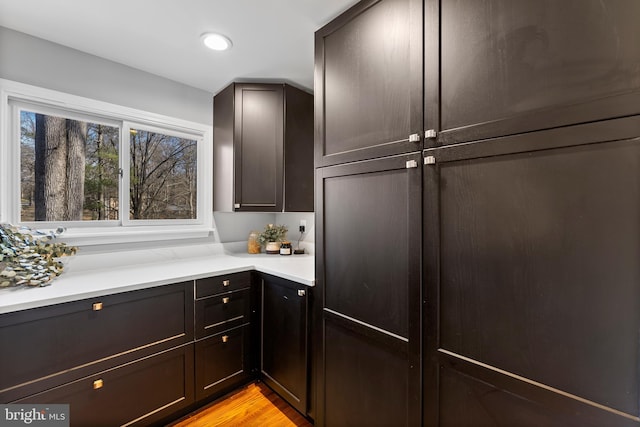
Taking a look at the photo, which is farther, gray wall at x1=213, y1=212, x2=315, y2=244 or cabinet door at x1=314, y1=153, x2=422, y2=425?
gray wall at x1=213, y1=212, x2=315, y2=244

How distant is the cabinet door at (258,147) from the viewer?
7.51 feet

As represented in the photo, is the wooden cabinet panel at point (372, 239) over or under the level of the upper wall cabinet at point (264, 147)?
under

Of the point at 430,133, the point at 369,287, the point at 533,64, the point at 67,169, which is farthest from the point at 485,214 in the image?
the point at 67,169

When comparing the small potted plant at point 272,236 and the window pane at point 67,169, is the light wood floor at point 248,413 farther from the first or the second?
the window pane at point 67,169

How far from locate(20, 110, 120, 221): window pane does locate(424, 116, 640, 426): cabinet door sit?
87.6 inches

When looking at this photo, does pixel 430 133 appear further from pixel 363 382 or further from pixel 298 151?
pixel 298 151

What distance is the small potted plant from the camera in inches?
105

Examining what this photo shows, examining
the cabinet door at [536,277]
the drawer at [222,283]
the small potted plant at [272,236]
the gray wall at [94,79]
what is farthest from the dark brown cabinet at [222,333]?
the gray wall at [94,79]

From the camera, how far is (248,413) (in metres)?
1.82

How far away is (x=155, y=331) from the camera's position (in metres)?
1.66

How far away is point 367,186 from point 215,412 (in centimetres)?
174

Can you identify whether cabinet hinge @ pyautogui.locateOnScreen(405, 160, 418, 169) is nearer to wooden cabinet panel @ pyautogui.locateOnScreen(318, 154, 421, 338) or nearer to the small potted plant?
wooden cabinet panel @ pyautogui.locateOnScreen(318, 154, 421, 338)

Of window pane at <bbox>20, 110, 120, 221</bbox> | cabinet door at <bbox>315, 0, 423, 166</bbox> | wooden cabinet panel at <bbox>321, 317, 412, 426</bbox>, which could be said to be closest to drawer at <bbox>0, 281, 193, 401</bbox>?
window pane at <bbox>20, 110, 120, 221</bbox>

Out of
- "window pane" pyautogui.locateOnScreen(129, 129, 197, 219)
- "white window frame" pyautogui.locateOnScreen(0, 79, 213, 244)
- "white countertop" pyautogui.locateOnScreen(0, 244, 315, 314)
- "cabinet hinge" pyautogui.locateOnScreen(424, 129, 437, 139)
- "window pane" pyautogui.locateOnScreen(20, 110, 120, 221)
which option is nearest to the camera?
"cabinet hinge" pyautogui.locateOnScreen(424, 129, 437, 139)
